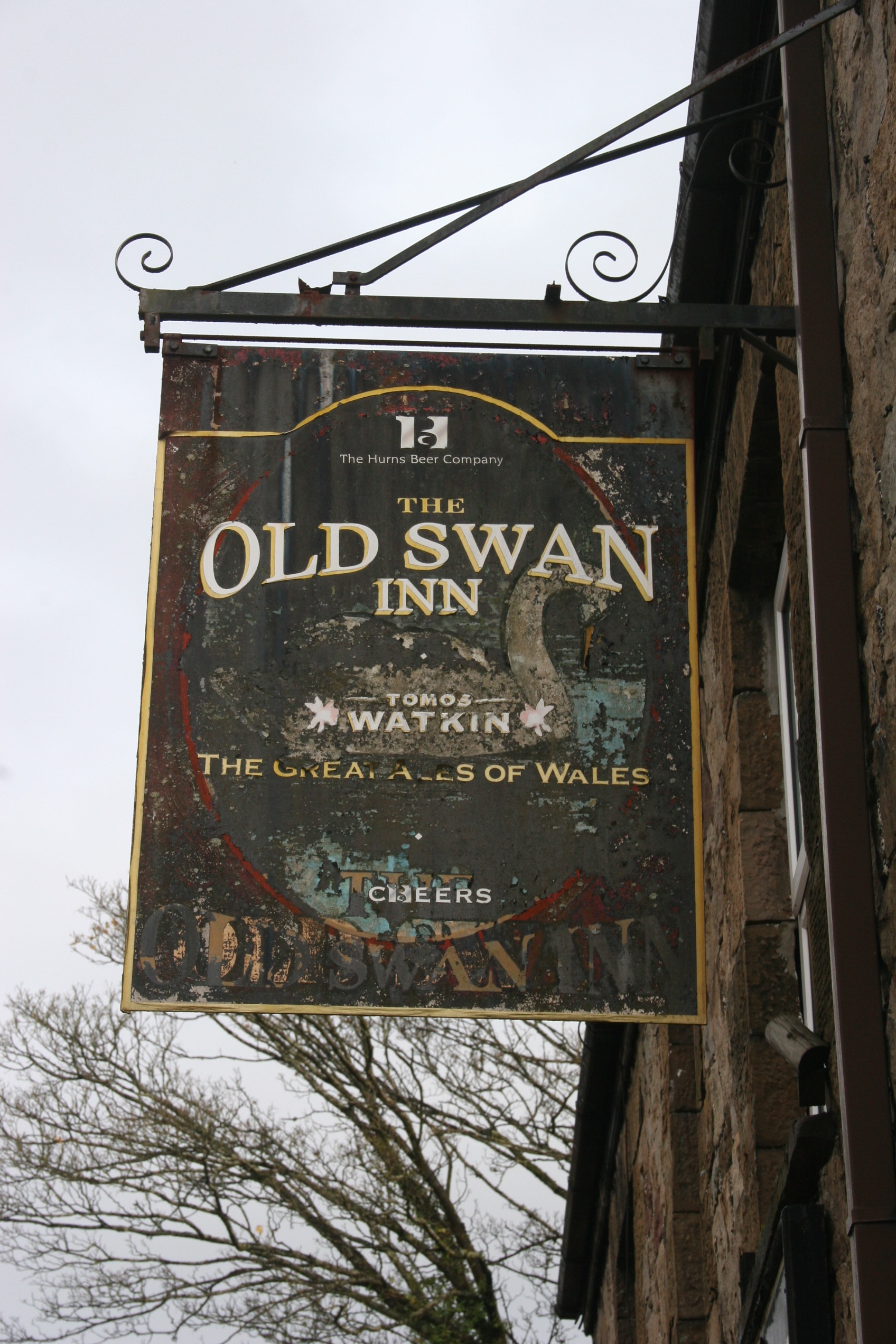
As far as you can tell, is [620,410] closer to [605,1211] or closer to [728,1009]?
[728,1009]

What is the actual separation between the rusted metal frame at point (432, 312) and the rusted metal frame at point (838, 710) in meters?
0.31

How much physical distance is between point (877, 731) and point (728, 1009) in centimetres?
220

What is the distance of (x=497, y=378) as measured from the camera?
408 centimetres

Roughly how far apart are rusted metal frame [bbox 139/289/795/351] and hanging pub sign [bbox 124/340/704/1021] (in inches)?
10.8

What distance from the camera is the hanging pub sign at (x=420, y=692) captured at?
3488mm

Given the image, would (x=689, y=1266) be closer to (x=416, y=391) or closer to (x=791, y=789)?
(x=791, y=789)

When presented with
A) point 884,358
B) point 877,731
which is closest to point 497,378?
point 884,358

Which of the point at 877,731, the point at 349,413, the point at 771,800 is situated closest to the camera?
the point at 877,731

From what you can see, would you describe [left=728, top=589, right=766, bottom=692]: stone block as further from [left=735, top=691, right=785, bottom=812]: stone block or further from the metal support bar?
the metal support bar

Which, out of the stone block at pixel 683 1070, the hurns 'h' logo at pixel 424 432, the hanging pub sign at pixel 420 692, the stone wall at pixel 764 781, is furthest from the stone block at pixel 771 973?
the hurns 'h' logo at pixel 424 432

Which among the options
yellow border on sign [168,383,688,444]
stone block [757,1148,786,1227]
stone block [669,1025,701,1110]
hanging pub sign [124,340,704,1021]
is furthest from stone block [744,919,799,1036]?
yellow border on sign [168,383,688,444]

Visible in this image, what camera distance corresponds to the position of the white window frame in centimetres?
436

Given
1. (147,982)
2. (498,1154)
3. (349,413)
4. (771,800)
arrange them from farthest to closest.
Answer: (498,1154), (771,800), (349,413), (147,982)

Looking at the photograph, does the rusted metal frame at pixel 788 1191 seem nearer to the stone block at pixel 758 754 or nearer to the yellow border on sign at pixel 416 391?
the stone block at pixel 758 754
